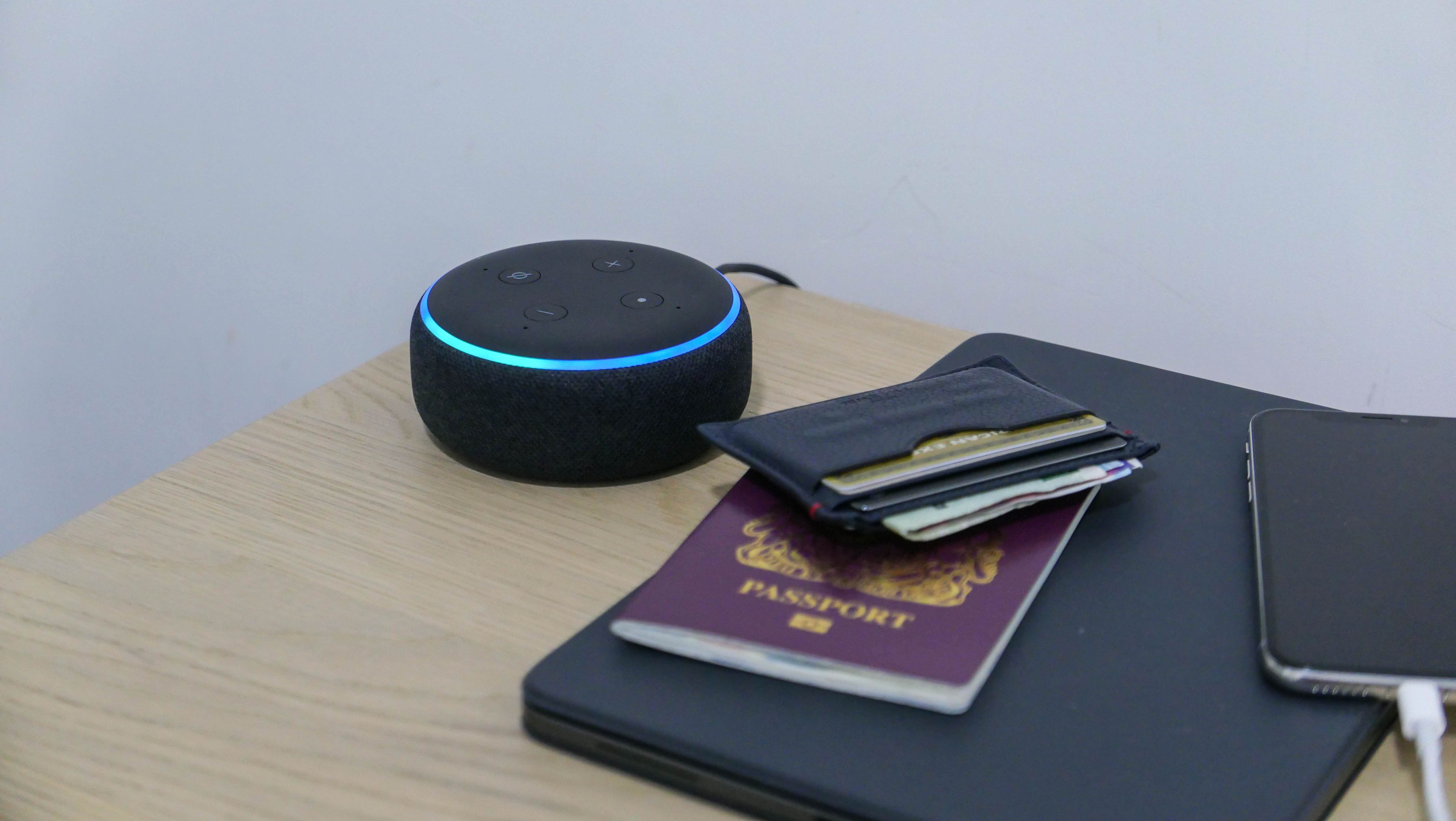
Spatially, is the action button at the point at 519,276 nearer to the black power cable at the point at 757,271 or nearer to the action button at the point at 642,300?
the action button at the point at 642,300

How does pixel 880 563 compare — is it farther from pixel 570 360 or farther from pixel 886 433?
pixel 570 360

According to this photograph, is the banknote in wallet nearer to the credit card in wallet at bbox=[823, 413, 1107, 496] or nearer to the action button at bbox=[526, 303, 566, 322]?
the credit card in wallet at bbox=[823, 413, 1107, 496]

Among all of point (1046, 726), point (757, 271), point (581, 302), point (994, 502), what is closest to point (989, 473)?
point (994, 502)

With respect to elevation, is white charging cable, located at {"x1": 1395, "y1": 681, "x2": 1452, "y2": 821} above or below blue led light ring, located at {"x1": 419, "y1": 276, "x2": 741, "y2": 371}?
below

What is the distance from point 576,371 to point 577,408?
0.02 meters

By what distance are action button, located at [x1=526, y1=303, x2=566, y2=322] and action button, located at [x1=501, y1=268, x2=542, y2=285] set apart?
3cm

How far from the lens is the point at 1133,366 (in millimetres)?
625

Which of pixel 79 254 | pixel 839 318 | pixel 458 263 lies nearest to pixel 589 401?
pixel 839 318

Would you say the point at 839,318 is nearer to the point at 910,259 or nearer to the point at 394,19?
the point at 910,259

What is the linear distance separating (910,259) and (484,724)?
1.65ft

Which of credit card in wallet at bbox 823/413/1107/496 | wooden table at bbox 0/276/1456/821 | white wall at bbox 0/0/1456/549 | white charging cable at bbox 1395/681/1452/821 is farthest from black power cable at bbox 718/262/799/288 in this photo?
white charging cable at bbox 1395/681/1452/821

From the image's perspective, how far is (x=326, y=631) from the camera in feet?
1.44

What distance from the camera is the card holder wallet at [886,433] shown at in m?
0.43

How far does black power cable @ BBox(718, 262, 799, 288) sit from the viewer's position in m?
0.77
